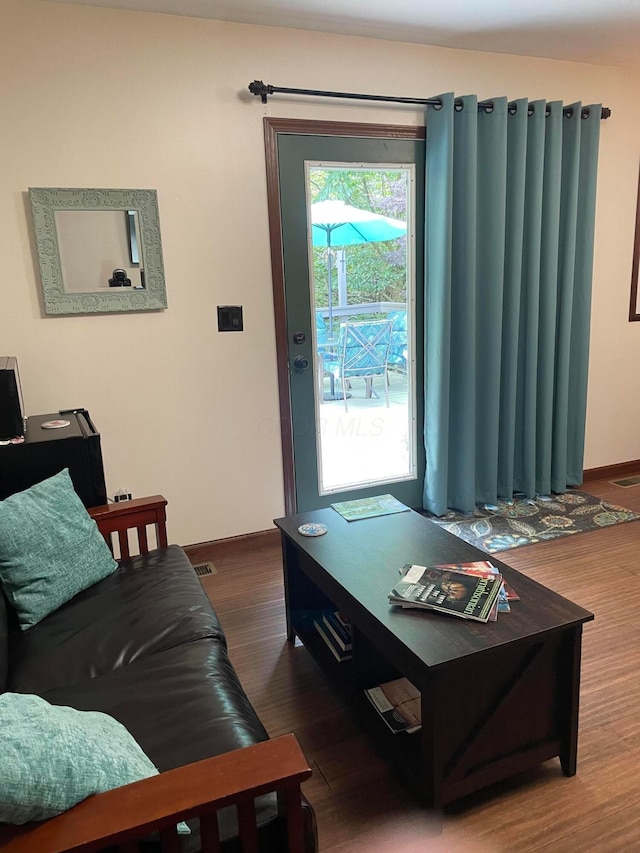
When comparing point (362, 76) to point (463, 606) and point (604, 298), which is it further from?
point (463, 606)

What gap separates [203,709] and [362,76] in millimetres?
2870

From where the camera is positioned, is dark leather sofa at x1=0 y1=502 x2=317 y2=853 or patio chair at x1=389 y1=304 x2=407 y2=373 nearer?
dark leather sofa at x1=0 y1=502 x2=317 y2=853

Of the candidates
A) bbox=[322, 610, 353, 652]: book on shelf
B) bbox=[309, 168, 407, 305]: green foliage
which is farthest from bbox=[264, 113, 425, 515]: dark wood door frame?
bbox=[322, 610, 353, 652]: book on shelf

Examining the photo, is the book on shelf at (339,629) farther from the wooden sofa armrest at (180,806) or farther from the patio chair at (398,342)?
the patio chair at (398,342)

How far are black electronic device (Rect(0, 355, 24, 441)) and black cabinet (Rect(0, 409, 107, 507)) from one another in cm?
6

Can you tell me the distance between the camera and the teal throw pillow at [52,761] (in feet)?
2.90

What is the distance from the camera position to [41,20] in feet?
7.95

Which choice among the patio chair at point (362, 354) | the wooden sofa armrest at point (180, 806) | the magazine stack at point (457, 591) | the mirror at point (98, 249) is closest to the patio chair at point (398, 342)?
the patio chair at point (362, 354)

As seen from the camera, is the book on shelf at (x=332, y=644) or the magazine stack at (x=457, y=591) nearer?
the magazine stack at (x=457, y=591)

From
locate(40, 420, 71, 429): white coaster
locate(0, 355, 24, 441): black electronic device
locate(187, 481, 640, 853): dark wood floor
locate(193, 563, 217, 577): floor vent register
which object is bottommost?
locate(187, 481, 640, 853): dark wood floor

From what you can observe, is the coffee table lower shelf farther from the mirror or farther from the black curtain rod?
the black curtain rod

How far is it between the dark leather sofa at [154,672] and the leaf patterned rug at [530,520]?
67.4 inches

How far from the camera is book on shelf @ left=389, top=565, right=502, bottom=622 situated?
5.14 feet

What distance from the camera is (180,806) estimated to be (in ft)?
3.14
